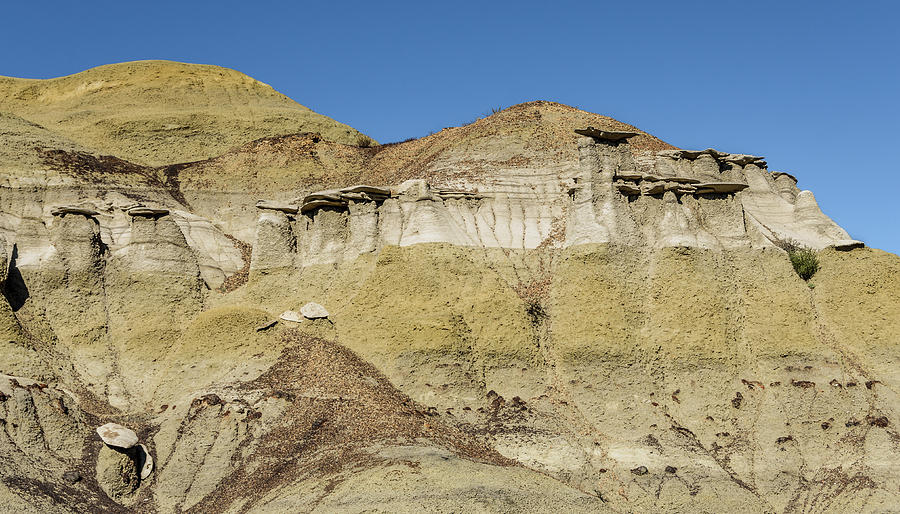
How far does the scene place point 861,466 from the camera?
3600 cm

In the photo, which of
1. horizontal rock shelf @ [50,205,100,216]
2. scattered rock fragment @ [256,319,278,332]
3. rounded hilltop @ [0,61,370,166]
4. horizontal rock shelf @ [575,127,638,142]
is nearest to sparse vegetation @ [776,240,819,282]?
horizontal rock shelf @ [575,127,638,142]

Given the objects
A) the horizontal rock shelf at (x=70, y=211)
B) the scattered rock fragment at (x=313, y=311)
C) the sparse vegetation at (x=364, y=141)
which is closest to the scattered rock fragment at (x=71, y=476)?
the scattered rock fragment at (x=313, y=311)

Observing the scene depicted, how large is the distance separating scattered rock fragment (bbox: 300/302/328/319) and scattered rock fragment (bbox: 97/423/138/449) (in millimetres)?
9517

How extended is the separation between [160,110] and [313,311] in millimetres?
27631

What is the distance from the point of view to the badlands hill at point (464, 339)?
3388 cm

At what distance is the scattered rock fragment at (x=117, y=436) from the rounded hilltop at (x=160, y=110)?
85.1 ft

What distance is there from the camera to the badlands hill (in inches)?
1334

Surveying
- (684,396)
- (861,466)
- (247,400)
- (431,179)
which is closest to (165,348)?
(247,400)

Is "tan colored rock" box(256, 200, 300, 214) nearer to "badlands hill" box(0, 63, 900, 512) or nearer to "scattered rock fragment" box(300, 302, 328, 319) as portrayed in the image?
"badlands hill" box(0, 63, 900, 512)

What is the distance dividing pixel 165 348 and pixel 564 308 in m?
18.0

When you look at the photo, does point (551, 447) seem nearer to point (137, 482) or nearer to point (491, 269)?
point (491, 269)

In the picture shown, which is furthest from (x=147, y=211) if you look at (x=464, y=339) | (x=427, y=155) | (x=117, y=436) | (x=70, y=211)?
(x=464, y=339)

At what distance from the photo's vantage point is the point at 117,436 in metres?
34.8

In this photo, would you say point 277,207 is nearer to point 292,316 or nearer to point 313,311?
point 292,316
